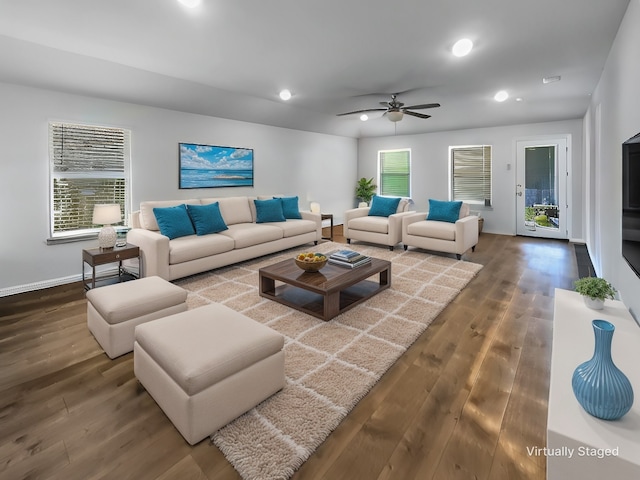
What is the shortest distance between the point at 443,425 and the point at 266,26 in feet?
10.9

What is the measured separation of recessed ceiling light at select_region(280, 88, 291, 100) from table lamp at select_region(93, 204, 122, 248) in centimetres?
280

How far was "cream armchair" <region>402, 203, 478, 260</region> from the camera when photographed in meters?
5.05

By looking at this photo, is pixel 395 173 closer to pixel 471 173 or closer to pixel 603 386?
pixel 471 173

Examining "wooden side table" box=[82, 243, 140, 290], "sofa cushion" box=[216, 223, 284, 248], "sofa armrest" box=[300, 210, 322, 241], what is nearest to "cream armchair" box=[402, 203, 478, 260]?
"sofa armrest" box=[300, 210, 322, 241]

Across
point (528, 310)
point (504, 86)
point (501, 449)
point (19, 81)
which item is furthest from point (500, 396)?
point (19, 81)

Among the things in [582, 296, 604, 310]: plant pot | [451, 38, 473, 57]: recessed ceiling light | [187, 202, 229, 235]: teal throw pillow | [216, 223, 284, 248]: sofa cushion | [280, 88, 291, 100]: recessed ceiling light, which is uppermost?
[280, 88, 291, 100]: recessed ceiling light

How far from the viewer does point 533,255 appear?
5422 mm

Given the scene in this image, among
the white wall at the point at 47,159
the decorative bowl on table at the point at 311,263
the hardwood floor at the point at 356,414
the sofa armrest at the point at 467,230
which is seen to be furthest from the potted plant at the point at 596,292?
the white wall at the point at 47,159

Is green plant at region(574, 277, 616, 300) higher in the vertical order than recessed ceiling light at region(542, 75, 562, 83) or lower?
lower

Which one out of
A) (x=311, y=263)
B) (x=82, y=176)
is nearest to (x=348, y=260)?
(x=311, y=263)

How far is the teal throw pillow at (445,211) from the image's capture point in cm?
550

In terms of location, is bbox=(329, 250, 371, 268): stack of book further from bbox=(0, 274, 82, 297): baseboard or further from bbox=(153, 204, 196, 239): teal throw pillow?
bbox=(0, 274, 82, 297): baseboard

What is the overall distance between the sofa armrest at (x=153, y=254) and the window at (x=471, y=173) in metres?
6.37

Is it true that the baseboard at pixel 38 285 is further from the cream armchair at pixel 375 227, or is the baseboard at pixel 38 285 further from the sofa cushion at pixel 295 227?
the cream armchair at pixel 375 227
